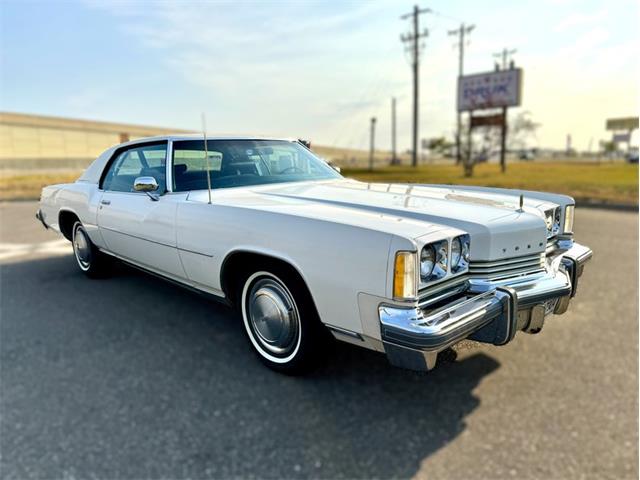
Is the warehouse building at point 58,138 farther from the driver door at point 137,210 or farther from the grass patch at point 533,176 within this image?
the grass patch at point 533,176

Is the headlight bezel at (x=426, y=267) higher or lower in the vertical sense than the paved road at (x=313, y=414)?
higher

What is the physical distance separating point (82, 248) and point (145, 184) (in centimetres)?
54

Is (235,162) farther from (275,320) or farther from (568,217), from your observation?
(568,217)

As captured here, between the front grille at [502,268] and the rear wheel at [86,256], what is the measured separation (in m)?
1.43

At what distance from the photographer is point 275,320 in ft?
4.20

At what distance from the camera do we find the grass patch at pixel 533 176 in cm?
170

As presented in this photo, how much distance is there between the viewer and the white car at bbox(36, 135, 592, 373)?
1.12 m

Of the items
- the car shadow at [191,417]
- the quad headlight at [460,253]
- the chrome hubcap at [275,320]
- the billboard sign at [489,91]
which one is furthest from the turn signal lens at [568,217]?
the car shadow at [191,417]

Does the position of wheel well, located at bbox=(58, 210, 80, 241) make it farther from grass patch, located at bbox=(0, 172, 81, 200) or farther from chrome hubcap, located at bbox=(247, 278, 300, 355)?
chrome hubcap, located at bbox=(247, 278, 300, 355)

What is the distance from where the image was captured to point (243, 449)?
A: 163250 millimetres

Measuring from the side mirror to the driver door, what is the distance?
0.17ft

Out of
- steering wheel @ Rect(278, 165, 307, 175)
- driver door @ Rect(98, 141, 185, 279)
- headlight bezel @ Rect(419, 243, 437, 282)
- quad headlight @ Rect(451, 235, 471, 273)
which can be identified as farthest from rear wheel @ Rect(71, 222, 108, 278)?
quad headlight @ Rect(451, 235, 471, 273)

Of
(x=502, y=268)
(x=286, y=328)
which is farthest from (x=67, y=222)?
(x=502, y=268)

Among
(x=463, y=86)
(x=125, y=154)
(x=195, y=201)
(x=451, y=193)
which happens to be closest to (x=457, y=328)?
(x=451, y=193)
